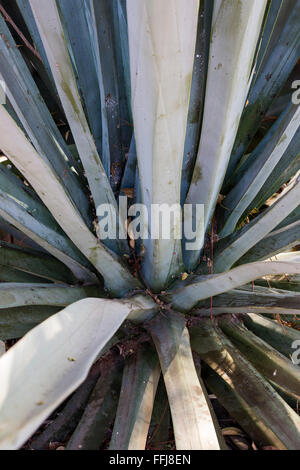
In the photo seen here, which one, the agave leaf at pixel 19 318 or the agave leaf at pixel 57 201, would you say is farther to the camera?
the agave leaf at pixel 19 318

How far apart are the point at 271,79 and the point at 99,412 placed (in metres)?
0.82

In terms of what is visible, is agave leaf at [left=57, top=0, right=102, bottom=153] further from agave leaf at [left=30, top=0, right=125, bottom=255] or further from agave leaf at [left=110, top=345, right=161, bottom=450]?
agave leaf at [left=110, top=345, right=161, bottom=450]

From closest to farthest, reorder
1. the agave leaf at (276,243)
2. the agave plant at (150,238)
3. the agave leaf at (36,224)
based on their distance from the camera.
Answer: the agave plant at (150,238), the agave leaf at (36,224), the agave leaf at (276,243)

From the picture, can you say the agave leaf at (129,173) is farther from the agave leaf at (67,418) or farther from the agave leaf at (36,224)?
the agave leaf at (67,418)

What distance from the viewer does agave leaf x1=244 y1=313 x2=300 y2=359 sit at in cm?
90

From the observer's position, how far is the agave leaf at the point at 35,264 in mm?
932

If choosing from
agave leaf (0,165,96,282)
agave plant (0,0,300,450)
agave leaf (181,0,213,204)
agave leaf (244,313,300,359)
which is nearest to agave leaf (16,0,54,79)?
agave plant (0,0,300,450)

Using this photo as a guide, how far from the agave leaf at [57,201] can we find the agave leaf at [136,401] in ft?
0.46

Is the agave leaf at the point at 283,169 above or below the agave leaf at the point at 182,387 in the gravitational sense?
above

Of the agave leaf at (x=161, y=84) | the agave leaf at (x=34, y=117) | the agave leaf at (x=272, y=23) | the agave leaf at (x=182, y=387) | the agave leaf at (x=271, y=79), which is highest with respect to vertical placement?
the agave leaf at (x=272, y=23)

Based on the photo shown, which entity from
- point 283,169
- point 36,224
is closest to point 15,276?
point 36,224

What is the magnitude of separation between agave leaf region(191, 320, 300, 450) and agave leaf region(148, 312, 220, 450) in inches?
2.8

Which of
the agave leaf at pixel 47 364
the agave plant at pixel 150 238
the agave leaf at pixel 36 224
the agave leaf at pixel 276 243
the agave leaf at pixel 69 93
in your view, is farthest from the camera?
the agave leaf at pixel 276 243

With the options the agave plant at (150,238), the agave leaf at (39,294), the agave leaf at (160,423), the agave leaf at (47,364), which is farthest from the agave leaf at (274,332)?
the agave leaf at (47,364)
